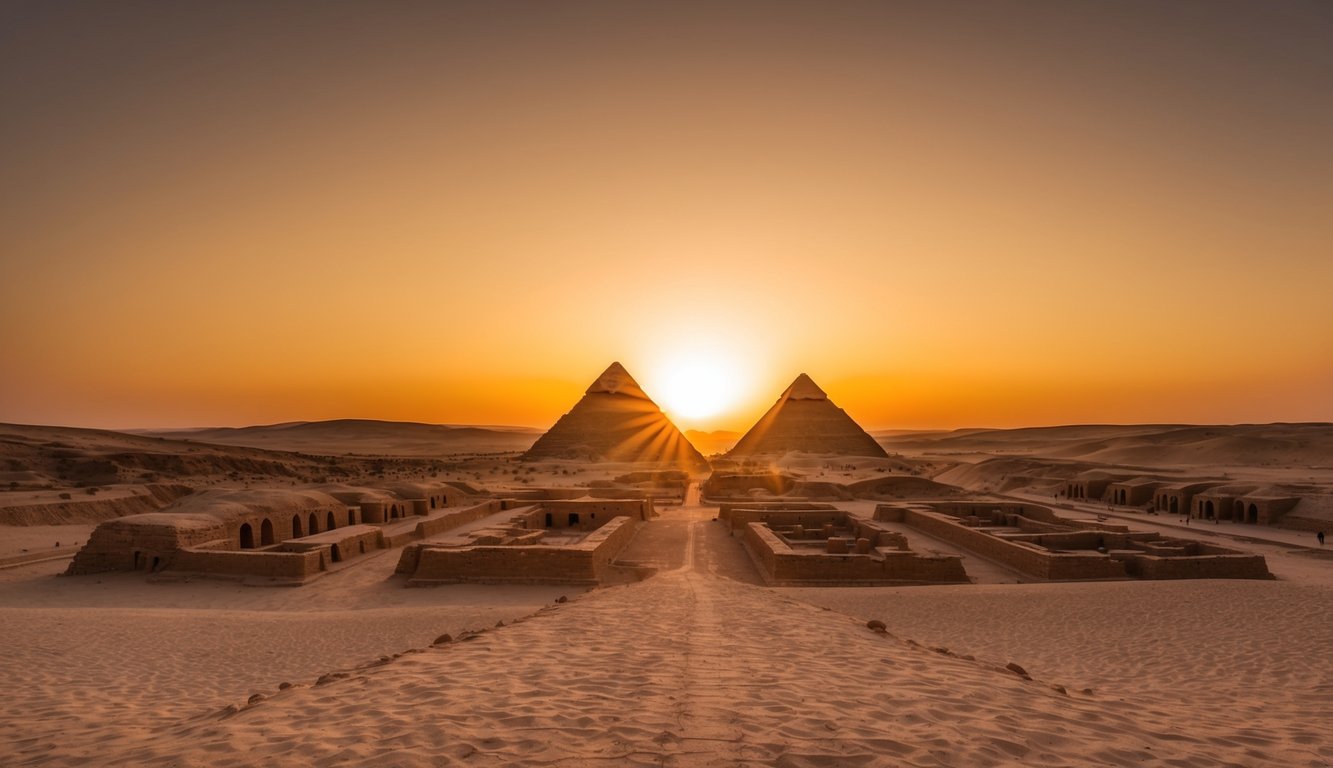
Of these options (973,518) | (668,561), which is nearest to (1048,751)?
(668,561)

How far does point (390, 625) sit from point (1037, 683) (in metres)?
8.72

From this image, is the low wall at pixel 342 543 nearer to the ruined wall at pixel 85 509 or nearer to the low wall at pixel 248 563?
the low wall at pixel 248 563

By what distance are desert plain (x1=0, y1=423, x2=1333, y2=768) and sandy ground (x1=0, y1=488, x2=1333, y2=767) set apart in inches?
1.3

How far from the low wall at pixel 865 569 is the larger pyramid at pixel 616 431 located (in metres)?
41.8

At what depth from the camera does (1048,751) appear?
159 inches

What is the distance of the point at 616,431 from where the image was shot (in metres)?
57.8

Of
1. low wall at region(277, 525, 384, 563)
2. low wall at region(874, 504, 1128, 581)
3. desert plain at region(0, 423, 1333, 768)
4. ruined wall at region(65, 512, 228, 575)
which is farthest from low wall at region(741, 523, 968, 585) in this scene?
ruined wall at region(65, 512, 228, 575)

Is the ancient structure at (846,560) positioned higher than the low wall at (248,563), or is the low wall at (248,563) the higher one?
the low wall at (248,563)

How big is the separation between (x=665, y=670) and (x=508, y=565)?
9.20m

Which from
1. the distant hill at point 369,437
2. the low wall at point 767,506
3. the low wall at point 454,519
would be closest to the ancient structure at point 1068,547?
the low wall at point 767,506

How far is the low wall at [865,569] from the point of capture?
14070 mm

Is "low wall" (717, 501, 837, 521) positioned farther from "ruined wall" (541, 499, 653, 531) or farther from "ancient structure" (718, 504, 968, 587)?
"ancient structure" (718, 504, 968, 587)

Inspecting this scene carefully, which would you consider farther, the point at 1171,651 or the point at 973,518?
the point at 973,518

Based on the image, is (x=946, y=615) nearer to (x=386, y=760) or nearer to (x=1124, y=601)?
(x=1124, y=601)
